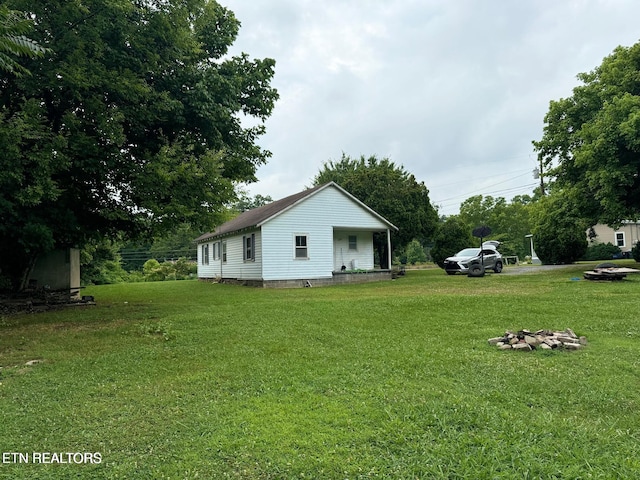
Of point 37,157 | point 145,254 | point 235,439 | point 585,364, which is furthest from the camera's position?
point 145,254

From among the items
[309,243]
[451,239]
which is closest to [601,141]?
[451,239]

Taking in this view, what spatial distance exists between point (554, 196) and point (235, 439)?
22566 mm

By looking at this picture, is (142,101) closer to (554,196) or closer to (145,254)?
(554,196)

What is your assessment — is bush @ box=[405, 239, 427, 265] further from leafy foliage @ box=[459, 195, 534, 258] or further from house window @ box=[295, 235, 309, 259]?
house window @ box=[295, 235, 309, 259]

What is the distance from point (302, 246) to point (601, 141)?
1310 centimetres

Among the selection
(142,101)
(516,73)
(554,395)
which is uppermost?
(516,73)

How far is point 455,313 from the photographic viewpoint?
8.56m

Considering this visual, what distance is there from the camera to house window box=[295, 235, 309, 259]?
1975 cm

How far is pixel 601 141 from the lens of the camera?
1536cm

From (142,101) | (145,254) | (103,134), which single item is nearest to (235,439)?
(103,134)

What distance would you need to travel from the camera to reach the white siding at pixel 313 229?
1900cm

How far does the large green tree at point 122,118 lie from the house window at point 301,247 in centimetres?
809

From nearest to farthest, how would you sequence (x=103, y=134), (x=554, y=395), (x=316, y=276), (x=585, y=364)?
(x=554, y=395), (x=585, y=364), (x=103, y=134), (x=316, y=276)

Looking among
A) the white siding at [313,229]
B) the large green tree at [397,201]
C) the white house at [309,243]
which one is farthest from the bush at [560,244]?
the white siding at [313,229]
